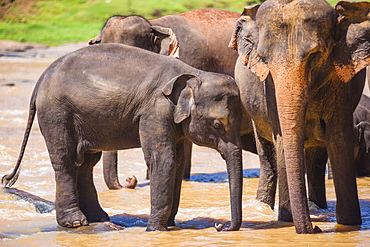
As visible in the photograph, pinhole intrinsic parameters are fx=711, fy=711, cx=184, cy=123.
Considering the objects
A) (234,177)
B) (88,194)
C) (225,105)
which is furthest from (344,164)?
(88,194)

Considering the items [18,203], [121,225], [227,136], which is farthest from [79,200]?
[227,136]

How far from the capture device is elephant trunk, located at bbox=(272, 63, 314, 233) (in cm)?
528

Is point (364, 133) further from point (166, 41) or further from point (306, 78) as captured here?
point (306, 78)

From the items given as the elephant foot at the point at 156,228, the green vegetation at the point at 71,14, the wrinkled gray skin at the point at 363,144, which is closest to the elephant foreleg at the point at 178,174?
the elephant foot at the point at 156,228

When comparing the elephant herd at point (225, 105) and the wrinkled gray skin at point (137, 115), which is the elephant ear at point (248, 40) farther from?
the wrinkled gray skin at point (137, 115)

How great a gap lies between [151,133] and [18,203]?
207 cm

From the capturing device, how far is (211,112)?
586 centimetres

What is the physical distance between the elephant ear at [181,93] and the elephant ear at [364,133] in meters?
3.79

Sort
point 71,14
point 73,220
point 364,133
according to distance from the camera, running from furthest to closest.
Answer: point 71,14 → point 364,133 → point 73,220

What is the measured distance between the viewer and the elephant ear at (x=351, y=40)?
5699mm

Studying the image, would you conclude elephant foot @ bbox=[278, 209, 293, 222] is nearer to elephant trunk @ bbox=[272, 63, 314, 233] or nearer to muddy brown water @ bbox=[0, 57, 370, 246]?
muddy brown water @ bbox=[0, 57, 370, 246]

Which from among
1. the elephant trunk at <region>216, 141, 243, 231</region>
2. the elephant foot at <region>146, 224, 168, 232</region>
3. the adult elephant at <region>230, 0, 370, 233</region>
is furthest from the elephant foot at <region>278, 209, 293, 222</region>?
the elephant foot at <region>146, 224, 168, 232</region>

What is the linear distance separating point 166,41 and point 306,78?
167 inches

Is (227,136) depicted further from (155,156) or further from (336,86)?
(336,86)
